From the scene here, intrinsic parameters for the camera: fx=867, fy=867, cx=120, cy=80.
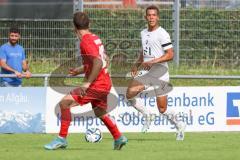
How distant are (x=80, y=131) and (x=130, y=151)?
536 centimetres

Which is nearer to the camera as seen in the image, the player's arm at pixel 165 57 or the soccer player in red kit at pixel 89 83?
the soccer player in red kit at pixel 89 83

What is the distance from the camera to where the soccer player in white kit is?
16.0m

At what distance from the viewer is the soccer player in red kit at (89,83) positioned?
43.0 feet

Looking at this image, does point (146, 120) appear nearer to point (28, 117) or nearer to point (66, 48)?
point (28, 117)

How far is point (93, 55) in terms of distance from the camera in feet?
42.9

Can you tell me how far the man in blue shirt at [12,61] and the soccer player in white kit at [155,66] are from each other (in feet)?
11.2

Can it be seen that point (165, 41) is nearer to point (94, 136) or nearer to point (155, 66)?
point (155, 66)

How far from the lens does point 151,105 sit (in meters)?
18.9

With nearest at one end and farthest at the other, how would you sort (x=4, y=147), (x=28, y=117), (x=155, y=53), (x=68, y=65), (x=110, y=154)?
(x=110, y=154) < (x=4, y=147) < (x=155, y=53) < (x=28, y=117) < (x=68, y=65)

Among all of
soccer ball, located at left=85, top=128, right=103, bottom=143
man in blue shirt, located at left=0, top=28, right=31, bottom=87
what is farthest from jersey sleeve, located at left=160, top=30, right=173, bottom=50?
man in blue shirt, located at left=0, top=28, right=31, bottom=87

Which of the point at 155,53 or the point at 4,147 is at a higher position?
the point at 155,53

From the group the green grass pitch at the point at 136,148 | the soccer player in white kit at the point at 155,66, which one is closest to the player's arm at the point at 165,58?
the soccer player in white kit at the point at 155,66

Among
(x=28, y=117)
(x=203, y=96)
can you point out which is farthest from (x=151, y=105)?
(x=28, y=117)

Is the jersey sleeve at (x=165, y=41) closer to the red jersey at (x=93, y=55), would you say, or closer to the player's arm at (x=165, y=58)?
the player's arm at (x=165, y=58)
